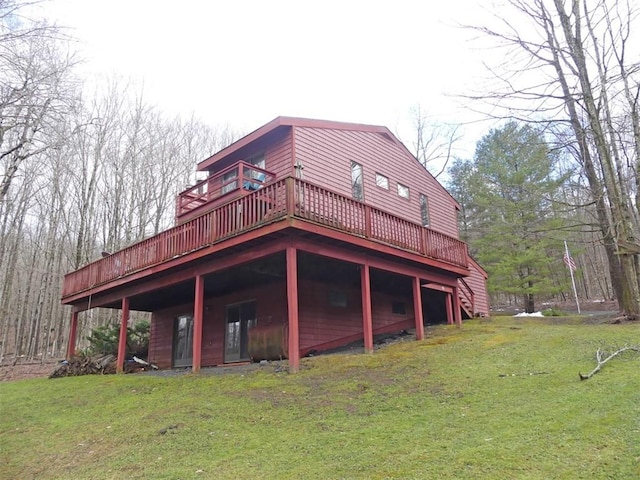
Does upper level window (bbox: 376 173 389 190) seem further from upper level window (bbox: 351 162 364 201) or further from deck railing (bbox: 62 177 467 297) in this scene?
deck railing (bbox: 62 177 467 297)

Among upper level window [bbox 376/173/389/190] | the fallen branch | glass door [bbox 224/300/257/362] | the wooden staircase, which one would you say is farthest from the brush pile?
the fallen branch

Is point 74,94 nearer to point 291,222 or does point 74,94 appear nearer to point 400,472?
point 291,222

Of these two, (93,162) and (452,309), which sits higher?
(93,162)

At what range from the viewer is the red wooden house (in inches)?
367

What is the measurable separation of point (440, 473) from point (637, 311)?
31.7 ft

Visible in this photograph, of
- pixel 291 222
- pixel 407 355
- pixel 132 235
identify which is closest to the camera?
pixel 291 222

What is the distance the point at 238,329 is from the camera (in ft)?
43.2

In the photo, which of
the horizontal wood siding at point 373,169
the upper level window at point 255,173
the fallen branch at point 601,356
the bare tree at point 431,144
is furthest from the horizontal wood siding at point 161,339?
the bare tree at point 431,144

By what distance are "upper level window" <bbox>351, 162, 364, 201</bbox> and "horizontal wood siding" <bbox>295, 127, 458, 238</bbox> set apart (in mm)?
167

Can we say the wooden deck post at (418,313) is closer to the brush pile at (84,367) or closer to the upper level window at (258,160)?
the upper level window at (258,160)

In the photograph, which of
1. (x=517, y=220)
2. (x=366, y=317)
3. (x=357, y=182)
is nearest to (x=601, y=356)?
(x=366, y=317)

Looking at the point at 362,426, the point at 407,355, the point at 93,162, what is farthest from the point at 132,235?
the point at 362,426

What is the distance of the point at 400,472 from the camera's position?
379cm

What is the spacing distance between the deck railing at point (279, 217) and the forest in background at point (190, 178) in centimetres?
311
